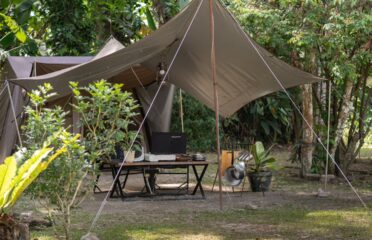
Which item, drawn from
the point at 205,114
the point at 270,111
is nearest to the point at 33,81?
the point at 205,114

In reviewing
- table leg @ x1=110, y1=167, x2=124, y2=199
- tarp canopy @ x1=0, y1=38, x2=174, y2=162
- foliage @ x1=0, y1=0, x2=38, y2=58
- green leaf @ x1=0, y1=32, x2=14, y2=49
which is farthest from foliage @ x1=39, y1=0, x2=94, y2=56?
table leg @ x1=110, y1=167, x2=124, y2=199

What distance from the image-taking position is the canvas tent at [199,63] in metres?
7.27

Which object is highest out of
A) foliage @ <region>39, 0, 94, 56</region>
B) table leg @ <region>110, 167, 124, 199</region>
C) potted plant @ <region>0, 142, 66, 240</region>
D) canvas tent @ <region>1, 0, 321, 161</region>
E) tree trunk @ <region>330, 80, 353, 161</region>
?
foliage @ <region>39, 0, 94, 56</region>

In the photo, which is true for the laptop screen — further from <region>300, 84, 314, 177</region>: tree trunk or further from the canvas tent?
<region>300, 84, 314, 177</region>: tree trunk

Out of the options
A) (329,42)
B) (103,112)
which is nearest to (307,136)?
(329,42)

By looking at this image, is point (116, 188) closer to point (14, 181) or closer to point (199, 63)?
point (199, 63)

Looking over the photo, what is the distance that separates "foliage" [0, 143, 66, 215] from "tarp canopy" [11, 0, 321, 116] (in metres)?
2.88

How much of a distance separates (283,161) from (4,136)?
5726 mm

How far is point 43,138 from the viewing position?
189 inches

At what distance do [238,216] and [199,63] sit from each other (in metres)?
2.60

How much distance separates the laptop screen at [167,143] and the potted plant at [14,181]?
11.3ft

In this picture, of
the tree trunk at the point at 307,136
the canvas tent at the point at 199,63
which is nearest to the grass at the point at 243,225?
the canvas tent at the point at 199,63

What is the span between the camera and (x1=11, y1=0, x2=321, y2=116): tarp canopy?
7273mm

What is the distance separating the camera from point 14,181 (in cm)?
417
